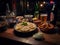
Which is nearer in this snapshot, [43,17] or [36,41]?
[36,41]

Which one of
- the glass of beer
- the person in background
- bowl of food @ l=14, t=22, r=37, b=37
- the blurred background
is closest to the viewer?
bowl of food @ l=14, t=22, r=37, b=37

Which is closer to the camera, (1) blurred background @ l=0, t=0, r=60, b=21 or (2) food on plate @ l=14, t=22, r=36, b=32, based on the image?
(2) food on plate @ l=14, t=22, r=36, b=32

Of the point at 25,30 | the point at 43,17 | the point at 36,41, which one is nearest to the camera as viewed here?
the point at 36,41

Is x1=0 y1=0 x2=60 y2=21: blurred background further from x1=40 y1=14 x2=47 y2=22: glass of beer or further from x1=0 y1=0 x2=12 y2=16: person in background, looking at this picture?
x1=40 y1=14 x2=47 y2=22: glass of beer

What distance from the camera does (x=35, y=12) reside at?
2.24 metres

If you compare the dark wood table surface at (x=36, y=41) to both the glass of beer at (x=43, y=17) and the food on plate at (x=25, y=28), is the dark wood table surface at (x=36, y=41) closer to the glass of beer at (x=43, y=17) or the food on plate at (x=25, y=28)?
the food on plate at (x=25, y=28)

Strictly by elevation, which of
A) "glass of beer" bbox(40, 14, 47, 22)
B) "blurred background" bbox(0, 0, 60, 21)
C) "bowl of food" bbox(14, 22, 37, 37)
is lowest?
"bowl of food" bbox(14, 22, 37, 37)

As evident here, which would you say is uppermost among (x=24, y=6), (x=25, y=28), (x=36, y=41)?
(x=24, y=6)

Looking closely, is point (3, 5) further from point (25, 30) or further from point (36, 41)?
point (36, 41)

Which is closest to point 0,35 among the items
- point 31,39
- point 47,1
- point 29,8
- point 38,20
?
point 31,39

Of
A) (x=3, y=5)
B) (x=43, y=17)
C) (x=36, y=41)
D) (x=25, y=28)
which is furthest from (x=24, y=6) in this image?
(x=36, y=41)

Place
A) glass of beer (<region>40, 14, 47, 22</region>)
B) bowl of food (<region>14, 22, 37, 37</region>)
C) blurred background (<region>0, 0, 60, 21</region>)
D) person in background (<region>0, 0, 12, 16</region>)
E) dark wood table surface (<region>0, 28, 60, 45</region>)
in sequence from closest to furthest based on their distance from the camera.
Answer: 1. dark wood table surface (<region>0, 28, 60, 45</region>)
2. bowl of food (<region>14, 22, 37, 37</region>)
3. glass of beer (<region>40, 14, 47, 22</region>)
4. blurred background (<region>0, 0, 60, 21</region>)
5. person in background (<region>0, 0, 12, 16</region>)

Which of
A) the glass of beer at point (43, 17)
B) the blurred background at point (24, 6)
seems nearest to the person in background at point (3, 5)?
the blurred background at point (24, 6)

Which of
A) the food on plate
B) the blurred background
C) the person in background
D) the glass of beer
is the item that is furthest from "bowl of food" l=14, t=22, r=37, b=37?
the person in background
